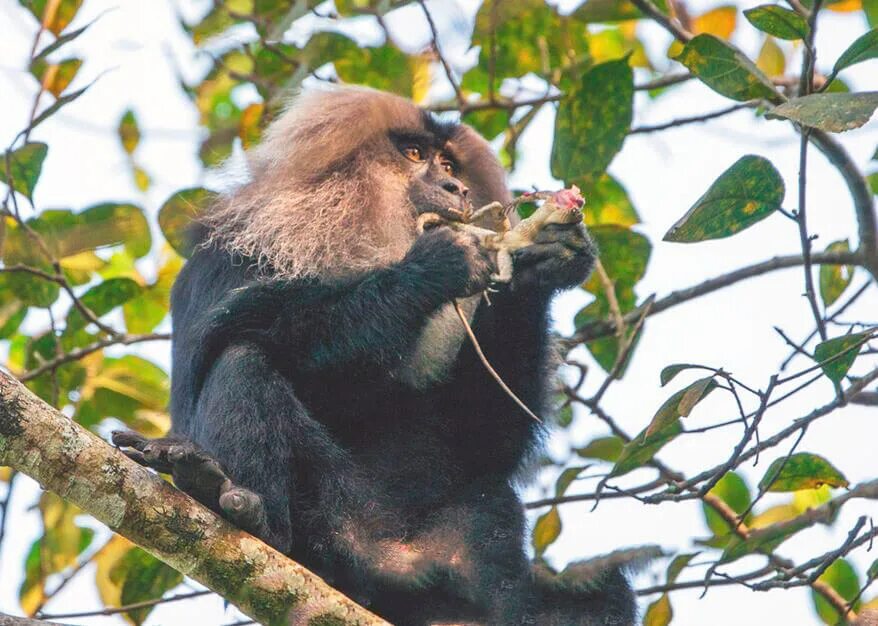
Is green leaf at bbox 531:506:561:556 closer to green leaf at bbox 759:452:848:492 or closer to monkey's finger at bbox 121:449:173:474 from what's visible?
green leaf at bbox 759:452:848:492

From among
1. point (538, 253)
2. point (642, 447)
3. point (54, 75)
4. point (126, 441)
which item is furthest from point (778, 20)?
point (54, 75)

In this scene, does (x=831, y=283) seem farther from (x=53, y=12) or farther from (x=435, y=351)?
(x=53, y=12)

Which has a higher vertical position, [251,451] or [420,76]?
[420,76]

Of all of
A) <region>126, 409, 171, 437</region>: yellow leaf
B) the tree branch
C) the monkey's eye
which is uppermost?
the monkey's eye

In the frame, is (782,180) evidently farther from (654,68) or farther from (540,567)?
(654,68)

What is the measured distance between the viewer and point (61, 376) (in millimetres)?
5453

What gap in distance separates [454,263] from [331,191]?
98 centimetres

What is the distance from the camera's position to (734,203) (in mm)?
3439

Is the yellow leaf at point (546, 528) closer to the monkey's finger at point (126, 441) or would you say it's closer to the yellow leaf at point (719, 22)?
the monkey's finger at point (126, 441)

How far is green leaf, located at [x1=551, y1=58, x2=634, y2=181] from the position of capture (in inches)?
191

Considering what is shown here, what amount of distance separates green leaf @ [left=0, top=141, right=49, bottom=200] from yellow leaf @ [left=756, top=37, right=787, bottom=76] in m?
3.52

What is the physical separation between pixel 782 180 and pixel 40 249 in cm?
325

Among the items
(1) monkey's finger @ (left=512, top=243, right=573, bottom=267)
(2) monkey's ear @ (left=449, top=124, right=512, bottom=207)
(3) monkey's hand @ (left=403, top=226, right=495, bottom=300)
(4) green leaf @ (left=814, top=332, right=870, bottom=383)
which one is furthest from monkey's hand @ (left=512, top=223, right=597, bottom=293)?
(4) green leaf @ (left=814, top=332, right=870, bottom=383)

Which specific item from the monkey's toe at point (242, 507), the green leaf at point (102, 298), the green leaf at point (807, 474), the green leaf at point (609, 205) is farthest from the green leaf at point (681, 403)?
the green leaf at point (102, 298)
